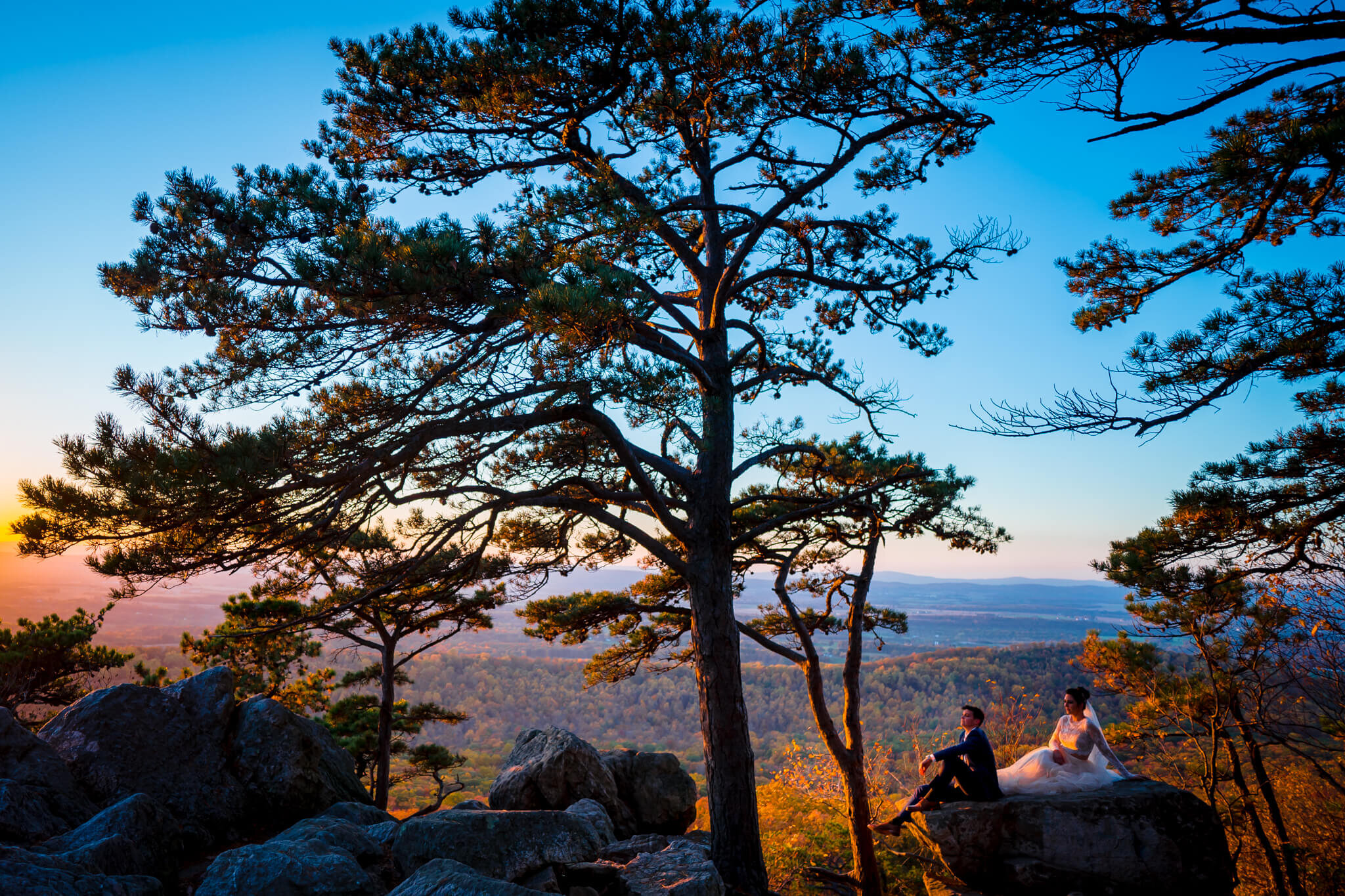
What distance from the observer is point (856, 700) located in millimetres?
8492

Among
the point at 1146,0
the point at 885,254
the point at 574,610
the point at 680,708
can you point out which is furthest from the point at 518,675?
the point at 1146,0

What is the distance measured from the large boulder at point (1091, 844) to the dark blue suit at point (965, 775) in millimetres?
151

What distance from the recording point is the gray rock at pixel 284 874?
3408 millimetres

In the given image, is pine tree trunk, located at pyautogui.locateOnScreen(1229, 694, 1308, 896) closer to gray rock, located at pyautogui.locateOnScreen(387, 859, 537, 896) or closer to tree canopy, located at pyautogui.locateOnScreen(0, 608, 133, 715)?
gray rock, located at pyautogui.locateOnScreen(387, 859, 537, 896)

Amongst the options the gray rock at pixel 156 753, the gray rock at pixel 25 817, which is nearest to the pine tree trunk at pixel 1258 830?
the gray rock at pixel 156 753

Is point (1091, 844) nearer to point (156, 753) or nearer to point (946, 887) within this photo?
point (946, 887)

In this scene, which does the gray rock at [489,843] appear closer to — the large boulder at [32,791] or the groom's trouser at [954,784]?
the large boulder at [32,791]

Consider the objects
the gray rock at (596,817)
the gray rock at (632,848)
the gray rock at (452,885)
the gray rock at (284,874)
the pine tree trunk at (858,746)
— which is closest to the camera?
the gray rock at (452,885)

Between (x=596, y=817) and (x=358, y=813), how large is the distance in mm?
2218

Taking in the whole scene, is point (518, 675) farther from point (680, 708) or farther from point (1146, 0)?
point (1146, 0)

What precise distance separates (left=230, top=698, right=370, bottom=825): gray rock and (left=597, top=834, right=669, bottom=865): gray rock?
291 centimetres

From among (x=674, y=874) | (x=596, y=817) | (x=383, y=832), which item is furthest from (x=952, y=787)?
(x=383, y=832)

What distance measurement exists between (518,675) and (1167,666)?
42347 mm

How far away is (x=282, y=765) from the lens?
6.13 m
